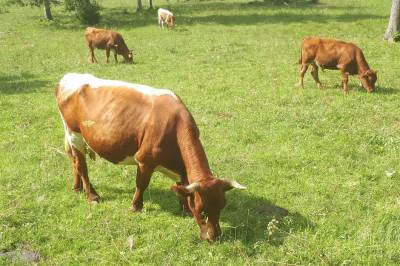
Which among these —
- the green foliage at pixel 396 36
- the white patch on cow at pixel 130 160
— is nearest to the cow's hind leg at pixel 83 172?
the white patch on cow at pixel 130 160

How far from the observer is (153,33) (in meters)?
31.6

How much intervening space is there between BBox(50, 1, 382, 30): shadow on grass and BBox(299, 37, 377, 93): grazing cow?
17.9 meters

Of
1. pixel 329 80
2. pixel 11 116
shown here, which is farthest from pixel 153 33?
pixel 11 116

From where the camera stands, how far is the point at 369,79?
53.3 ft

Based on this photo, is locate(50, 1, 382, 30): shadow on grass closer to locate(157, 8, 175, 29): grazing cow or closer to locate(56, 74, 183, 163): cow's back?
locate(157, 8, 175, 29): grazing cow

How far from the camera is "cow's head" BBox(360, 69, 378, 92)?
16.2 meters

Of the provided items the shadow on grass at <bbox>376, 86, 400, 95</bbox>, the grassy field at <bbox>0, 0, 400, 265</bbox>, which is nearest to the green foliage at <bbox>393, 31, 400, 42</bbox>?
the grassy field at <bbox>0, 0, 400, 265</bbox>

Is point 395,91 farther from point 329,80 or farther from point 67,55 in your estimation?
point 67,55

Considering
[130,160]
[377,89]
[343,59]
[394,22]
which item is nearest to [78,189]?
[130,160]

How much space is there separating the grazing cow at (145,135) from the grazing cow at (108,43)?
1400 centimetres

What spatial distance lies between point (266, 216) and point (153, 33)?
81.1 ft

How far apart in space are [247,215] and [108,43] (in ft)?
54.0

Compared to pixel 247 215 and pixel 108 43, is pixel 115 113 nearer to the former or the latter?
pixel 247 215

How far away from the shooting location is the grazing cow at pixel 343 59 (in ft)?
53.6
